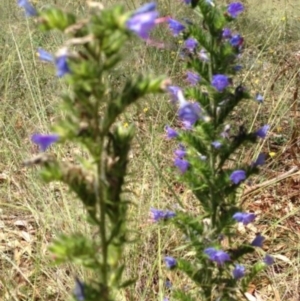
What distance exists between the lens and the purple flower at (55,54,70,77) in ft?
2.88

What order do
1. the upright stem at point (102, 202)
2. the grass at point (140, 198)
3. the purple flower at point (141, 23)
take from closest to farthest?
1. the purple flower at point (141, 23)
2. the upright stem at point (102, 202)
3. the grass at point (140, 198)

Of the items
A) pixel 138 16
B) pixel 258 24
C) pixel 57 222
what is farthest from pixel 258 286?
pixel 258 24

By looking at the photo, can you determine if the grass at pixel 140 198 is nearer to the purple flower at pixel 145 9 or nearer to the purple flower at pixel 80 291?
the purple flower at pixel 80 291

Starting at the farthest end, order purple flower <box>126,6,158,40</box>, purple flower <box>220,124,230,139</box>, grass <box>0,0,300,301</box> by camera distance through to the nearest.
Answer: grass <box>0,0,300,301</box> < purple flower <box>220,124,230,139</box> < purple flower <box>126,6,158,40</box>

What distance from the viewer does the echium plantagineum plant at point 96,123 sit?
88 centimetres

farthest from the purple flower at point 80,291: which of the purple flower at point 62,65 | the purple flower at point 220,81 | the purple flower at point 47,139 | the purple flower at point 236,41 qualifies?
the purple flower at point 236,41

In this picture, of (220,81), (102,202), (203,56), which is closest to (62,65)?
(102,202)

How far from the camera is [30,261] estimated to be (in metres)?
2.79

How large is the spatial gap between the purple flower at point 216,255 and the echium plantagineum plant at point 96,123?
0.69 metres

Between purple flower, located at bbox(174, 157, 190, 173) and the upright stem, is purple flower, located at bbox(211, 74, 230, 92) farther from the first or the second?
the upright stem

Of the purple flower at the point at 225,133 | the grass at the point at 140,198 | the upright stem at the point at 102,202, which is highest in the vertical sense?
the upright stem at the point at 102,202

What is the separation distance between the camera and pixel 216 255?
168cm

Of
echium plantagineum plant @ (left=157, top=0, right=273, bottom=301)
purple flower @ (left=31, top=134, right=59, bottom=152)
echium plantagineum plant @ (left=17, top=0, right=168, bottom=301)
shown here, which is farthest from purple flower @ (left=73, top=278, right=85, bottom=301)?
echium plantagineum plant @ (left=157, top=0, right=273, bottom=301)

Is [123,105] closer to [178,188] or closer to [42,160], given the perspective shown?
[42,160]
